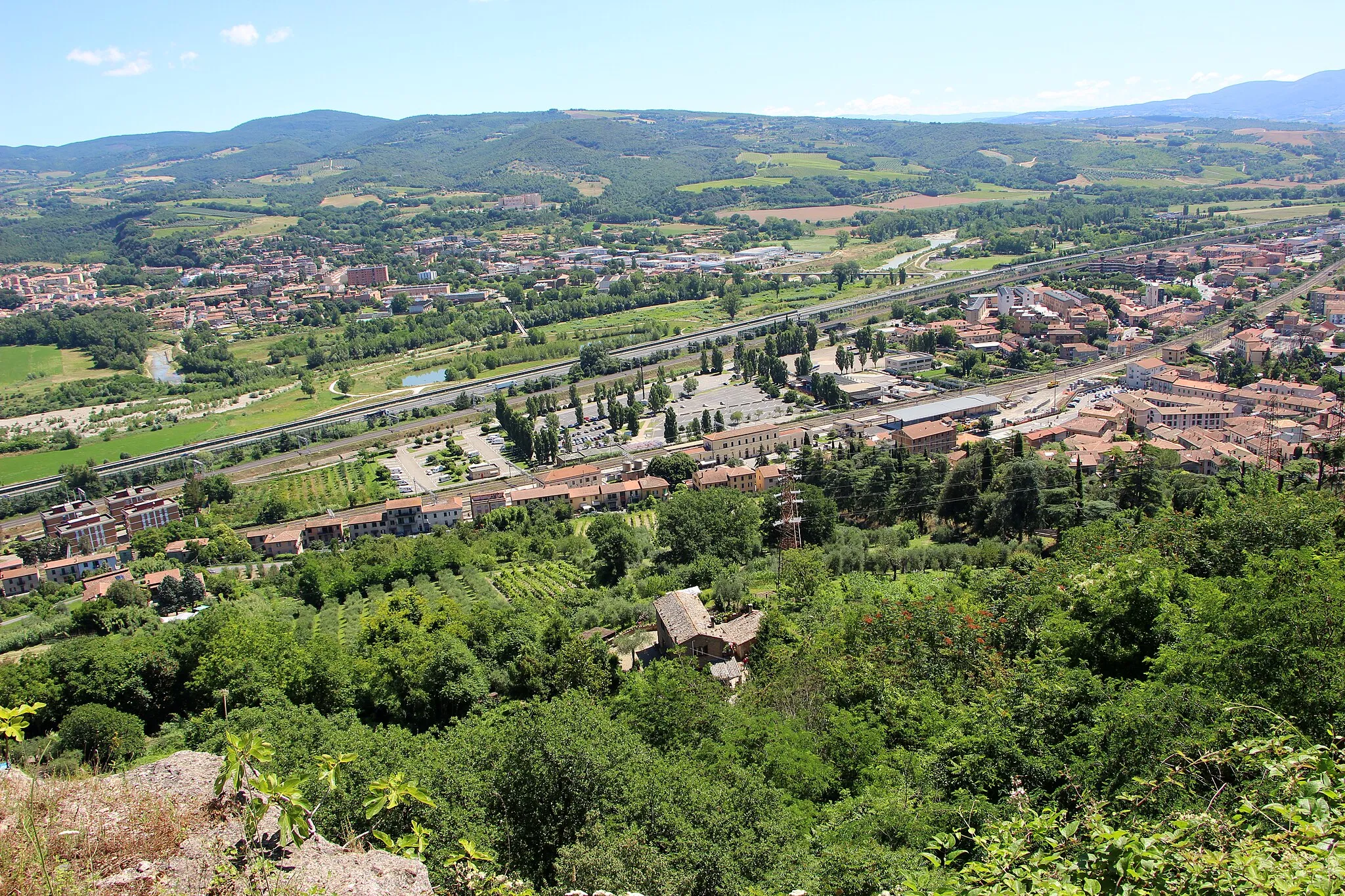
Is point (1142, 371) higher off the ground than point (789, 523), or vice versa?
point (1142, 371)

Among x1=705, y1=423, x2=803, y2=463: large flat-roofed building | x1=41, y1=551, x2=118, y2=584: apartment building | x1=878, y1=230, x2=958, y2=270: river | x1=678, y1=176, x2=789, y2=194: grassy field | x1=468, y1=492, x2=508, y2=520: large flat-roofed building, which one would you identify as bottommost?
x1=41, y1=551, x2=118, y2=584: apartment building

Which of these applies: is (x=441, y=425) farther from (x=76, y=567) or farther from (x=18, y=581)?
(x=18, y=581)

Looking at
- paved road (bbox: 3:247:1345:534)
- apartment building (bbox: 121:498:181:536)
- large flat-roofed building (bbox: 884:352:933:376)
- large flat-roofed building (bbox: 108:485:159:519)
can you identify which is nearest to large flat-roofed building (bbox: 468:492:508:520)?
paved road (bbox: 3:247:1345:534)

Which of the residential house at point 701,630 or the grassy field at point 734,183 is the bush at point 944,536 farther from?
the grassy field at point 734,183

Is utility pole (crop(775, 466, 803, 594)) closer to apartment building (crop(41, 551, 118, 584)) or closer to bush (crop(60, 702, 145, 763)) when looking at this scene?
bush (crop(60, 702, 145, 763))

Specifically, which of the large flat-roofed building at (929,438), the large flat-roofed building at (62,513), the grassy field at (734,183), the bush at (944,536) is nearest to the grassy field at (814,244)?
the grassy field at (734,183)

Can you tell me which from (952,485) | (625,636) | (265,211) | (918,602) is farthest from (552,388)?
(265,211)

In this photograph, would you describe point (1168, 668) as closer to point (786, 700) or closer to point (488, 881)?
point (786, 700)

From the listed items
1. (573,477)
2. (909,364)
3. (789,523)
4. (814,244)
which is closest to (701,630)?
(789,523)
